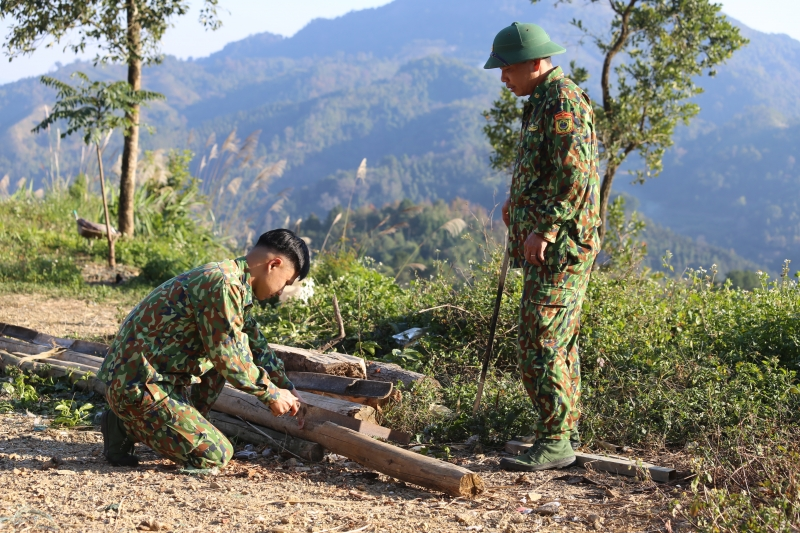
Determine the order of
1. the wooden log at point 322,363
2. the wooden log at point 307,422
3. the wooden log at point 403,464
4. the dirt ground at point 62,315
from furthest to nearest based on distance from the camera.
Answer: the dirt ground at point 62,315, the wooden log at point 322,363, the wooden log at point 307,422, the wooden log at point 403,464

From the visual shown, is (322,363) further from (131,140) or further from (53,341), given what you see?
(131,140)

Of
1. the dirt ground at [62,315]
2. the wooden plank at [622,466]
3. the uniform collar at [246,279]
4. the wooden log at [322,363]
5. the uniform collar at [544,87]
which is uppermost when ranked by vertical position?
the uniform collar at [544,87]

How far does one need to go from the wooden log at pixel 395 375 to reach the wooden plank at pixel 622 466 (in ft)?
3.62

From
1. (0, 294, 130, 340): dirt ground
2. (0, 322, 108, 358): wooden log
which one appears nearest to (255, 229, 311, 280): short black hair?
(0, 322, 108, 358): wooden log

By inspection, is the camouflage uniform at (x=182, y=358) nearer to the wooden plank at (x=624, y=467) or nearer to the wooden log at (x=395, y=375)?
the wooden log at (x=395, y=375)

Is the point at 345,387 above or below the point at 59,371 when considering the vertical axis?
above

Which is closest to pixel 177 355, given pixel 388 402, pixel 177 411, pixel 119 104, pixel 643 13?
pixel 177 411

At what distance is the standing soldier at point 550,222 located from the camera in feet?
12.1

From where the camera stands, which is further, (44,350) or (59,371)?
(44,350)

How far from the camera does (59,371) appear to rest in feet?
17.9

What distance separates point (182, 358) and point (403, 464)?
3.98ft

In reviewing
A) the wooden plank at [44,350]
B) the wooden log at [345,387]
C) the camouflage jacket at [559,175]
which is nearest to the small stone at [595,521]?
the camouflage jacket at [559,175]

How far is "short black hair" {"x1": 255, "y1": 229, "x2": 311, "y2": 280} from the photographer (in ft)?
11.9

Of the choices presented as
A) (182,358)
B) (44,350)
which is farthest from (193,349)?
(44,350)
